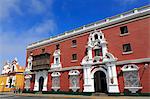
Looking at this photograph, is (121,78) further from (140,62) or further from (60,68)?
(60,68)

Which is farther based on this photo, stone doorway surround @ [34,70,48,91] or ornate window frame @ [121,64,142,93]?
stone doorway surround @ [34,70,48,91]

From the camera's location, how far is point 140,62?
765 inches

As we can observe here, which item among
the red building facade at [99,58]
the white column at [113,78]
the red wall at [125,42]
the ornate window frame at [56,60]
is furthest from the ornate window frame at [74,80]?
the white column at [113,78]

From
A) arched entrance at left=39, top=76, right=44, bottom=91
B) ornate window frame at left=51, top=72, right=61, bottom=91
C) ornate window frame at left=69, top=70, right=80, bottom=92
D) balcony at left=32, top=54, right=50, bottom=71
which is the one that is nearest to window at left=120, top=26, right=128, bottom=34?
ornate window frame at left=69, top=70, right=80, bottom=92

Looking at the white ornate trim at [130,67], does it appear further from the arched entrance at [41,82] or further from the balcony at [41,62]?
the arched entrance at [41,82]

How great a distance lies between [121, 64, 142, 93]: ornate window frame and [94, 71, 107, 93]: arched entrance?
394 centimetres

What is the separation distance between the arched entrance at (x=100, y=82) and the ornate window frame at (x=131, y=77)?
155 inches

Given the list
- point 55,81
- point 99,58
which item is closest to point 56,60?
point 55,81

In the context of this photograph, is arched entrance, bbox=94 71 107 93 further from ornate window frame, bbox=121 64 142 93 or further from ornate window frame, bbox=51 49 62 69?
ornate window frame, bbox=51 49 62 69

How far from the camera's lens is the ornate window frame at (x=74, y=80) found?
2541cm

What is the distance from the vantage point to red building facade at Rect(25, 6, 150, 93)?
65.2ft

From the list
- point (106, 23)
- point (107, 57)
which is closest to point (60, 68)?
point (107, 57)

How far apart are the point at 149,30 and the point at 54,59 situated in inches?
Answer: 664

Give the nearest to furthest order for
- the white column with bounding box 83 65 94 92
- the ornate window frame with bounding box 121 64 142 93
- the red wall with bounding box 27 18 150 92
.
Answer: the ornate window frame with bounding box 121 64 142 93
the red wall with bounding box 27 18 150 92
the white column with bounding box 83 65 94 92
